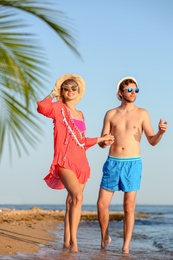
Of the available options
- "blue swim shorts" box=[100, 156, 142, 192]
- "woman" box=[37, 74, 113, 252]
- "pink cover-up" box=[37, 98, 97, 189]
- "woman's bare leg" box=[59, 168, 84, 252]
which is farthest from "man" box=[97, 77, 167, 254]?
"woman's bare leg" box=[59, 168, 84, 252]

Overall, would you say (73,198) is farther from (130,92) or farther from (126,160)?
(130,92)

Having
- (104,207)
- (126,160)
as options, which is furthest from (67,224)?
(126,160)

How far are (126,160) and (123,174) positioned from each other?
160mm

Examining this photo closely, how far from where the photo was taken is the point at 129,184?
640cm

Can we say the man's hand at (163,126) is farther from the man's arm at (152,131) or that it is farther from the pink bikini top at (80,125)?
the pink bikini top at (80,125)

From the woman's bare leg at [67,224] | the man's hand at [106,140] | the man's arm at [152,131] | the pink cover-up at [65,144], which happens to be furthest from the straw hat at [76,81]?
the woman's bare leg at [67,224]

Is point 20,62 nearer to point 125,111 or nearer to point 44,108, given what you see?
point 44,108

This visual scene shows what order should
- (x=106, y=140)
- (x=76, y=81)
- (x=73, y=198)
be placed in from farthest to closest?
(x=106, y=140), (x=76, y=81), (x=73, y=198)

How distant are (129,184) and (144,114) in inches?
32.0

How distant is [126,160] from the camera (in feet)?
21.1

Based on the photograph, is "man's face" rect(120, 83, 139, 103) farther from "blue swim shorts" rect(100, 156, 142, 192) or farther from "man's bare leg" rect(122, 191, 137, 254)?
"man's bare leg" rect(122, 191, 137, 254)

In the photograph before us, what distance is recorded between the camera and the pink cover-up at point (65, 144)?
5.87m

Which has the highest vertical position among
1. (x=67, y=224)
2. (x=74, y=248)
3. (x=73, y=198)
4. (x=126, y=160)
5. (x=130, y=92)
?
(x=130, y=92)

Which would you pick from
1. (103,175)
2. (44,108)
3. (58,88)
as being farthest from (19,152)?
→ (103,175)
